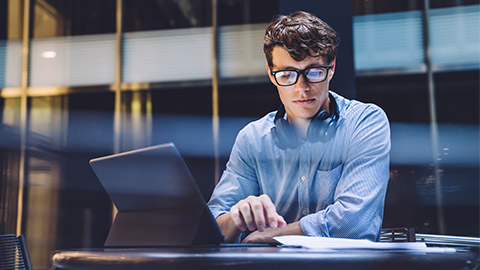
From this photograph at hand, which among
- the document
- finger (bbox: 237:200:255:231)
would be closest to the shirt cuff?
finger (bbox: 237:200:255:231)

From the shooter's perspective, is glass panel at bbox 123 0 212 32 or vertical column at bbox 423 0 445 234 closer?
vertical column at bbox 423 0 445 234

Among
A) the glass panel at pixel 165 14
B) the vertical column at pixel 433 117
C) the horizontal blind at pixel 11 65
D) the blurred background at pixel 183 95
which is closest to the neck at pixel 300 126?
the blurred background at pixel 183 95

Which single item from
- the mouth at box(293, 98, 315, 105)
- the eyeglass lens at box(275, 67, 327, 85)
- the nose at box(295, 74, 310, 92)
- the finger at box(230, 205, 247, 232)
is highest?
the eyeglass lens at box(275, 67, 327, 85)

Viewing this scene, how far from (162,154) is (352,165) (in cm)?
79

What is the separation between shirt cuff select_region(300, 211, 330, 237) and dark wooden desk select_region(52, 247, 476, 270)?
0.52m

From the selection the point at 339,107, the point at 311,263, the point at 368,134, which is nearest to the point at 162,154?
the point at 311,263

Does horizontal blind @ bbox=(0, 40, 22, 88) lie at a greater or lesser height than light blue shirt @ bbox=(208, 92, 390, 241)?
greater

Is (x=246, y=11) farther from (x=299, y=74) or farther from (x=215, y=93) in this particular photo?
(x=299, y=74)

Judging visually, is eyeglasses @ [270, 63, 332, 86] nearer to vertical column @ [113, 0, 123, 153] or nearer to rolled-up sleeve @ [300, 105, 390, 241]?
rolled-up sleeve @ [300, 105, 390, 241]

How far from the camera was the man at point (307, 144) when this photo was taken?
1.51m

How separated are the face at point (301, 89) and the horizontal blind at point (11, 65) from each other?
4.53 m

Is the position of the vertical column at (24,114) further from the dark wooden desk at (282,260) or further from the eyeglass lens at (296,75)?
the dark wooden desk at (282,260)

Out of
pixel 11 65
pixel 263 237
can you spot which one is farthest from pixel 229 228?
pixel 11 65

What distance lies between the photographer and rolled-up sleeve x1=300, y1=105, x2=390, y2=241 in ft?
4.21
